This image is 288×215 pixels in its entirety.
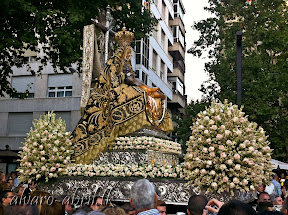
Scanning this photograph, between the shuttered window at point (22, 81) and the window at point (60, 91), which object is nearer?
the window at point (60, 91)

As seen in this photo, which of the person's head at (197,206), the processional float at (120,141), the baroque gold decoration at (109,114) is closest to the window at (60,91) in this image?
the processional float at (120,141)

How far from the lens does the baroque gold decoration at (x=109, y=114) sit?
31.6 feet

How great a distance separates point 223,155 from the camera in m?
7.36

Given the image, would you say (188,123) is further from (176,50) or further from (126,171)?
(176,50)

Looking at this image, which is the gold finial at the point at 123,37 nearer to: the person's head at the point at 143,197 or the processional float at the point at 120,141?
the processional float at the point at 120,141

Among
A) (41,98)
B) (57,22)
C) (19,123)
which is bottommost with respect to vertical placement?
(19,123)

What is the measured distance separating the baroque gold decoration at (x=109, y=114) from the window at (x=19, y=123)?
2214 centimetres

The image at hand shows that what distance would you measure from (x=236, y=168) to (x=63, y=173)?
3924 millimetres

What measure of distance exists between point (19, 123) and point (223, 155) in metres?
26.5

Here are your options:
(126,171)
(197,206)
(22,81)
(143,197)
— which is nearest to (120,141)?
(126,171)

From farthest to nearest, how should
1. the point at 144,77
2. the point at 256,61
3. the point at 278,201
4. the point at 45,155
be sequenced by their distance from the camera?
the point at 144,77 < the point at 256,61 < the point at 45,155 < the point at 278,201

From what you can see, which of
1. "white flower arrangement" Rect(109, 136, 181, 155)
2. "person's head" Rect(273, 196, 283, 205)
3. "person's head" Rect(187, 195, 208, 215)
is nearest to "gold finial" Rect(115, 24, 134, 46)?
"white flower arrangement" Rect(109, 136, 181, 155)

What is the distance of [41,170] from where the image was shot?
9.05 m

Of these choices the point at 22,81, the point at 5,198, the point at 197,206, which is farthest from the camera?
the point at 22,81
